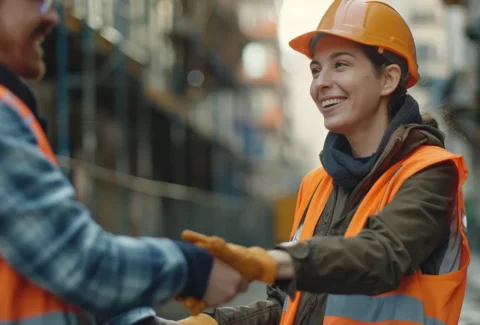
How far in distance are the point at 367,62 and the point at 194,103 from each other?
71.1ft

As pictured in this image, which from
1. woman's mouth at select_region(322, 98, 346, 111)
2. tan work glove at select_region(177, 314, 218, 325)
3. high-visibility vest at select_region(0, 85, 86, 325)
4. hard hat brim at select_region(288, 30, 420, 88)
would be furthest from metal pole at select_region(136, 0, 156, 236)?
high-visibility vest at select_region(0, 85, 86, 325)

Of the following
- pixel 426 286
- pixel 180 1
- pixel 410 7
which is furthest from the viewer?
pixel 410 7

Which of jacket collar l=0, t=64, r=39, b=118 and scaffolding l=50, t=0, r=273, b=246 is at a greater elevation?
jacket collar l=0, t=64, r=39, b=118

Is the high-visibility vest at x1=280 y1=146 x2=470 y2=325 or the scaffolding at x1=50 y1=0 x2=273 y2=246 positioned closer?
the high-visibility vest at x1=280 y1=146 x2=470 y2=325

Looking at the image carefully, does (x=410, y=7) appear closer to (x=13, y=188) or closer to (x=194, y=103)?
(x=194, y=103)

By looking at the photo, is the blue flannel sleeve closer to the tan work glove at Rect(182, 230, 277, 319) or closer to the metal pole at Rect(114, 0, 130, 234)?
the tan work glove at Rect(182, 230, 277, 319)

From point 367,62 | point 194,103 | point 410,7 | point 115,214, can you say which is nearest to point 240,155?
point 194,103

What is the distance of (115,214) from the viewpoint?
15438 millimetres

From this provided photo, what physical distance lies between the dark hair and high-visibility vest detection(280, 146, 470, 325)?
31 centimetres

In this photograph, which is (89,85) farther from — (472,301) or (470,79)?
(470,79)

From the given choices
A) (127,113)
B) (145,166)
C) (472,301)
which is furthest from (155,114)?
(472,301)

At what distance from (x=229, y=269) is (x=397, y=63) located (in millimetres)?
1286

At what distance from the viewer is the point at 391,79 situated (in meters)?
3.04

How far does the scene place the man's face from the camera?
196 centimetres
